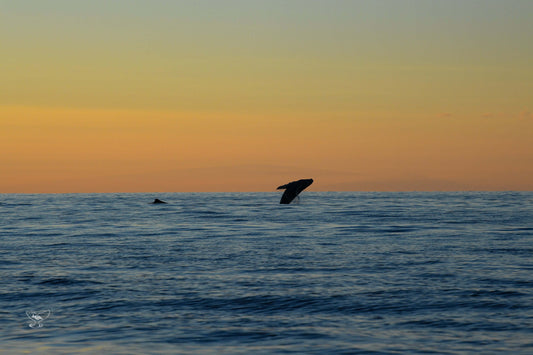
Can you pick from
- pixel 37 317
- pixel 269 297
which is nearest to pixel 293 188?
pixel 269 297

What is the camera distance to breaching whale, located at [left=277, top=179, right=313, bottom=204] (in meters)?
66.9

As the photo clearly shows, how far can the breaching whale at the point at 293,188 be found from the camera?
219ft

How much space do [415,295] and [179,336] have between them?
610 centimetres

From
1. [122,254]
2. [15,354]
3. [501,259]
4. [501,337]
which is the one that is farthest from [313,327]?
[122,254]

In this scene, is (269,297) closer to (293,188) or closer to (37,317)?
(37,317)

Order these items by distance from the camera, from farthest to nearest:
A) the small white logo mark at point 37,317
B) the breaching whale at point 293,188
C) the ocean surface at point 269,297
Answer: the breaching whale at point 293,188
the small white logo mark at point 37,317
the ocean surface at point 269,297

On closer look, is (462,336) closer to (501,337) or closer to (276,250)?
(501,337)

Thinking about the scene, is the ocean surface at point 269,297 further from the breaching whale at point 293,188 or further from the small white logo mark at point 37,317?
the breaching whale at point 293,188

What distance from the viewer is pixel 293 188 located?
230ft

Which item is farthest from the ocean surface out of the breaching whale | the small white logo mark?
the breaching whale

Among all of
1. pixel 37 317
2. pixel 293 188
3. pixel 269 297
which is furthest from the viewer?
pixel 293 188

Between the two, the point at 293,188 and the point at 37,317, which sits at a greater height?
the point at 293,188

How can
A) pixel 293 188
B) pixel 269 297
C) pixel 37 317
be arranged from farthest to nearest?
pixel 293 188 < pixel 269 297 < pixel 37 317

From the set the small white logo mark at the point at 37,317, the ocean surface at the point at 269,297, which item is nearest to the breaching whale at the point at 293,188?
the ocean surface at the point at 269,297
